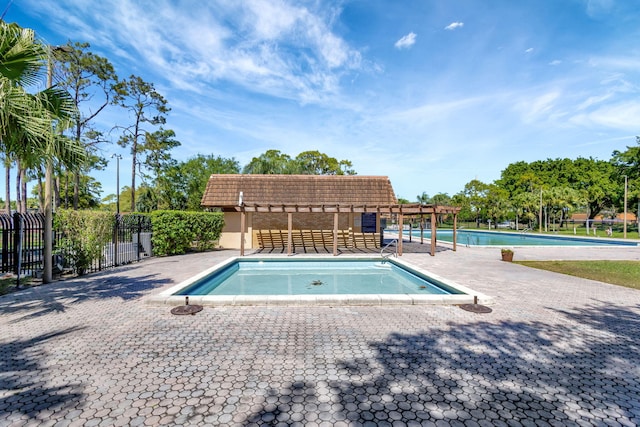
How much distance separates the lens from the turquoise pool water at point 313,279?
8922 mm

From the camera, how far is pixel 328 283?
1029 centimetres

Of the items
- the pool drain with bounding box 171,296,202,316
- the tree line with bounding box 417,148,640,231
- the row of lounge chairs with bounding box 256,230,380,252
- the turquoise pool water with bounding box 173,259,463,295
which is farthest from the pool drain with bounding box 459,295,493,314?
the tree line with bounding box 417,148,640,231

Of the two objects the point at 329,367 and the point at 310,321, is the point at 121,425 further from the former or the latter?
the point at 310,321

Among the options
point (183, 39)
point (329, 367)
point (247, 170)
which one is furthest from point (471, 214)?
point (329, 367)

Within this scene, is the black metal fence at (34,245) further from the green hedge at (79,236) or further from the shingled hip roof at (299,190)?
the shingled hip roof at (299,190)

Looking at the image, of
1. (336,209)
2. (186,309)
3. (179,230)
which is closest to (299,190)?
(336,209)

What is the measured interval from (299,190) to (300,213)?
164 cm

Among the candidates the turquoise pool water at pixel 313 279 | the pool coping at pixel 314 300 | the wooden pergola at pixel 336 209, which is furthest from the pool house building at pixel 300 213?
the pool coping at pixel 314 300

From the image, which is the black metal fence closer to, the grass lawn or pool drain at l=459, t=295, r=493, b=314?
pool drain at l=459, t=295, r=493, b=314

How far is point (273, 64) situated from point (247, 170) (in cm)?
2543

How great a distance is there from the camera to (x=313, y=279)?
10914mm

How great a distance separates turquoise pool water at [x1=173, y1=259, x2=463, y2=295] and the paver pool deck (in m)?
2.28

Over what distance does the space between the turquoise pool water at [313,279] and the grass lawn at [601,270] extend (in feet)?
18.0

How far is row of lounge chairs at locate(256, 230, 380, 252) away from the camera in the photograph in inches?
750
